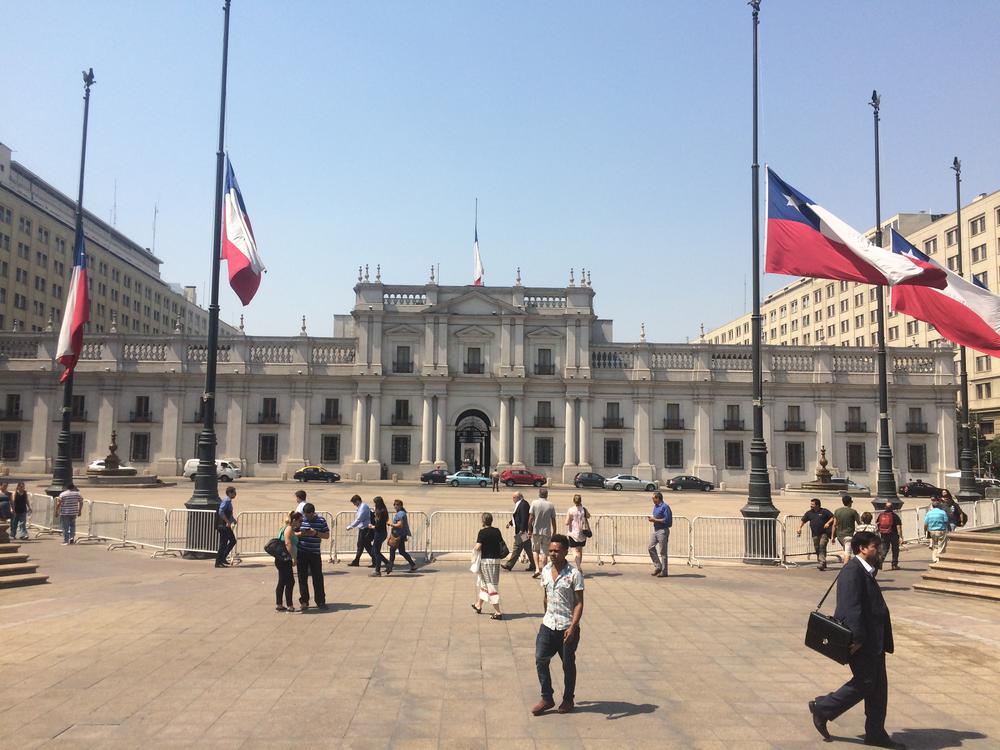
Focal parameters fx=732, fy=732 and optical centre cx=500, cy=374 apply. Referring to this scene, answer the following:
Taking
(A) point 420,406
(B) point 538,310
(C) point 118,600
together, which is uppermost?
(B) point 538,310

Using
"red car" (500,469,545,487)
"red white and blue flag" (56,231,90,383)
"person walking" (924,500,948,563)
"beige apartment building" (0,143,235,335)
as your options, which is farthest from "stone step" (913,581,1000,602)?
"beige apartment building" (0,143,235,335)

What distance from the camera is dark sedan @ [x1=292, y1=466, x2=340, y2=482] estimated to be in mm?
50406

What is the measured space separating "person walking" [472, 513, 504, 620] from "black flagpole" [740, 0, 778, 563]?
807cm

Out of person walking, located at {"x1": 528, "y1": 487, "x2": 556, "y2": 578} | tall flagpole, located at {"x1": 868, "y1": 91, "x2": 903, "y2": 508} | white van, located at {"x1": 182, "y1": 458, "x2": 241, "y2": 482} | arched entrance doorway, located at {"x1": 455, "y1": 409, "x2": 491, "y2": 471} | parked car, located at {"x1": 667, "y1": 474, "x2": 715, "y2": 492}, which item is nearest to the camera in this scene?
person walking, located at {"x1": 528, "y1": 487, "x2": 556, "y2": 578}

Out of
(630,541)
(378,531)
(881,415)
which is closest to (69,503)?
(378,531)

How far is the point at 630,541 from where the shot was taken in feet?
64.9

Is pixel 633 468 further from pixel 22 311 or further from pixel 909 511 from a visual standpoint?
pixel 22 311

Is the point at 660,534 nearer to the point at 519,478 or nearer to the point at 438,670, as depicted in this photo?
the point at 438,670

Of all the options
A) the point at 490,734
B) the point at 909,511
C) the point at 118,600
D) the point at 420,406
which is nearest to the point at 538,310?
the point at 420,406

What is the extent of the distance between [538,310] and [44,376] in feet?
119

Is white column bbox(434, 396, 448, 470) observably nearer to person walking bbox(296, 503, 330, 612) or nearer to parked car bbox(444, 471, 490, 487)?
parked car bbox(444, 471, 490, 487)

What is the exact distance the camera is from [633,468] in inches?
2106

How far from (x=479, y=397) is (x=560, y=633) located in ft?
158

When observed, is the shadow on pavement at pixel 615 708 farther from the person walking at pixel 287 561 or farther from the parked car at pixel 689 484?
the parked car at pixel 689 484
